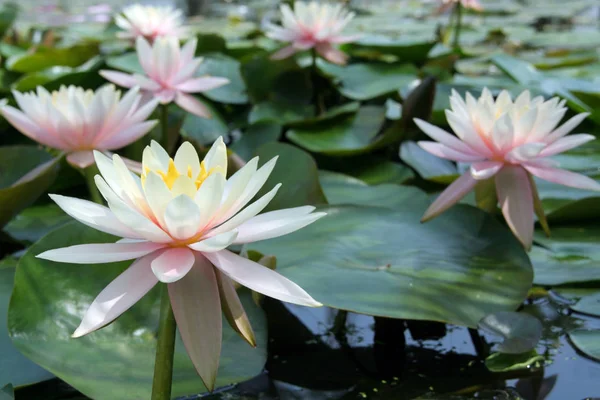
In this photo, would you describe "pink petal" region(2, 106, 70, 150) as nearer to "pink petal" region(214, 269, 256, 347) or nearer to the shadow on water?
the shadow on water

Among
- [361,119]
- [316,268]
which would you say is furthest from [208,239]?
[361,119]

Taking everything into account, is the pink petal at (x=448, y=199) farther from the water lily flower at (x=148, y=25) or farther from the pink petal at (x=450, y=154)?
the water lily flower at (x=148, y=25)

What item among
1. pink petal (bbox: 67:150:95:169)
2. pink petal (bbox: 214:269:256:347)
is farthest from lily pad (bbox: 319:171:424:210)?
pink petal (bbox: 214:269:256:347)

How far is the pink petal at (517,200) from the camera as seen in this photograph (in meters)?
1.05

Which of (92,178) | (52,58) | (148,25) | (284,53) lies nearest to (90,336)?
(92,178)

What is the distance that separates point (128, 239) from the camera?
65 centimetres

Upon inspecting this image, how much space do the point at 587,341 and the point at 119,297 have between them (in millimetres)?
694

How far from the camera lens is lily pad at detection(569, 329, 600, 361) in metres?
0.90

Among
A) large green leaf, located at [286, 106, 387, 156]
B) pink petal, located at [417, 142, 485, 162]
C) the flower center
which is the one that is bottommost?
large green leaf, located at [286, 106, 387, 156]

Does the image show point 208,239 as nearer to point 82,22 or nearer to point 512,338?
point 512,338

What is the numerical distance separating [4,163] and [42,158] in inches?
3.1

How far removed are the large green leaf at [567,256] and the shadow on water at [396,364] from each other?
0.23 ft

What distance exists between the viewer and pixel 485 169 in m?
1.05

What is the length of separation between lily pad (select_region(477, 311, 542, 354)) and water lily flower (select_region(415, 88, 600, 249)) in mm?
153
